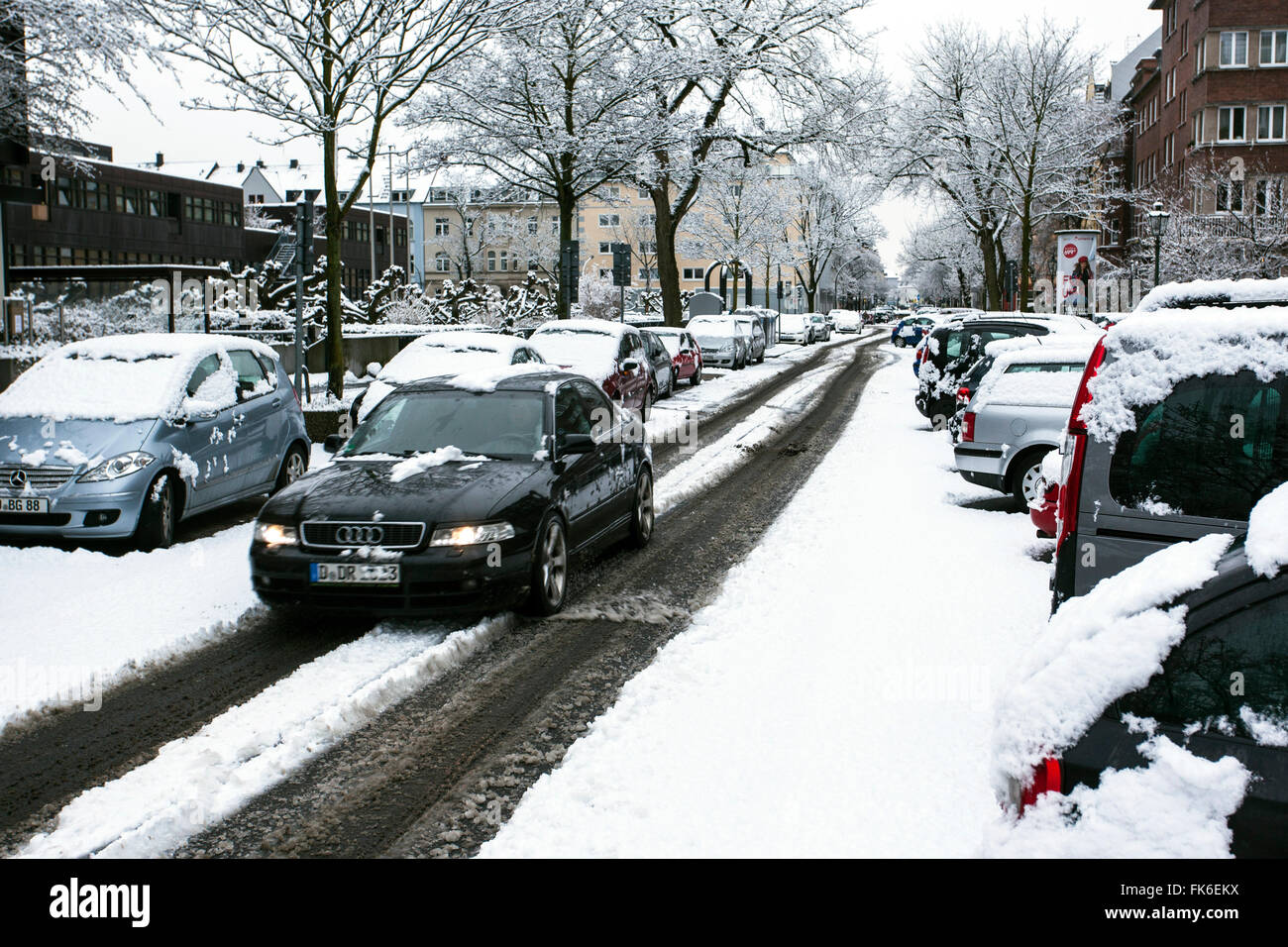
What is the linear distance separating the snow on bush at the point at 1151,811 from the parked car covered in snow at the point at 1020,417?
8.68 m

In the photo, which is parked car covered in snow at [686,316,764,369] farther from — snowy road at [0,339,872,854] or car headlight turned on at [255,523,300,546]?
car headlight turned on at [255,523,300,546]

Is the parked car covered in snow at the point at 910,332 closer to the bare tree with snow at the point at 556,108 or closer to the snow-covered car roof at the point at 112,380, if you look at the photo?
the bare tree with snow at the point at 556,108

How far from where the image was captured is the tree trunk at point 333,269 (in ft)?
60.7

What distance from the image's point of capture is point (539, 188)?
33.0m

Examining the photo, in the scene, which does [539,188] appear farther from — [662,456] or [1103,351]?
[1103,351]

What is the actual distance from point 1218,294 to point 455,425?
508 centimetres

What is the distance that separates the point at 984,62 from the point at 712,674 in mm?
43955

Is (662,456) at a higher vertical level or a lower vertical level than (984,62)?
lower

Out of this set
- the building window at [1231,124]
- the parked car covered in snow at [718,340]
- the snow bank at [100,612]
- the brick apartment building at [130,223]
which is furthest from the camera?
the brick apartment building at [130,223]

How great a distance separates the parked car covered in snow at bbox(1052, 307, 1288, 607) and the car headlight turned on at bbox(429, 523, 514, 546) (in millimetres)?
3402

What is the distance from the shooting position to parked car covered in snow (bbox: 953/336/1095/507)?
11.1 metres

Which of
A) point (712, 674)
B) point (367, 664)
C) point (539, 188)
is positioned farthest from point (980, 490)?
point (539, 188)

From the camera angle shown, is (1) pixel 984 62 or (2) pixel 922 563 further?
(1) pixel 984 62

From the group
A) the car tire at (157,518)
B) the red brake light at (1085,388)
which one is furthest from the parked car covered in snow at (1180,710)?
the car tire at (157,518)
